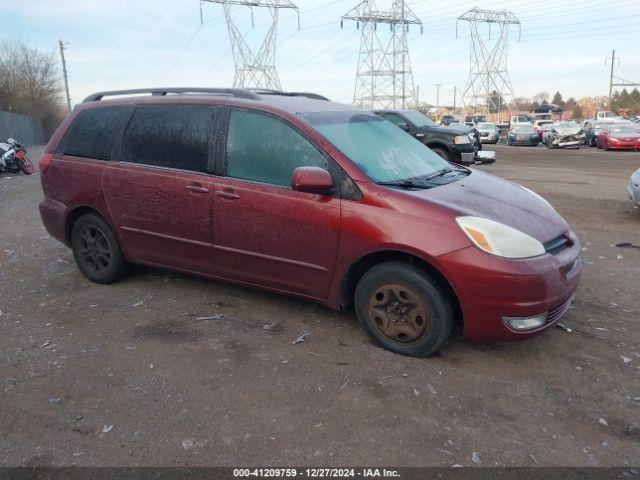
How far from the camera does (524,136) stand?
33781 mm

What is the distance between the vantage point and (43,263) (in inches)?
243

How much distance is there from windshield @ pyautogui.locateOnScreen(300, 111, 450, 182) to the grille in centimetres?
110

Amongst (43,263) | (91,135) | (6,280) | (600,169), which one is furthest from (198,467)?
(600,169)

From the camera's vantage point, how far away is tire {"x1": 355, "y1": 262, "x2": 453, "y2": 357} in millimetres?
3535

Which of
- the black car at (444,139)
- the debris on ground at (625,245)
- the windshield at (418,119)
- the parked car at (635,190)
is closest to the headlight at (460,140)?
the black car at (444,139)

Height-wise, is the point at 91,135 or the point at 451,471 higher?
the point at 91,135

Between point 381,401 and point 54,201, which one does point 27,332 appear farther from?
point 381,401

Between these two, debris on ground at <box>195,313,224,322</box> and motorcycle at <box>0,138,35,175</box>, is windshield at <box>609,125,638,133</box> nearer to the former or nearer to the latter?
motorcycle at <box>0,138,35,175</box>

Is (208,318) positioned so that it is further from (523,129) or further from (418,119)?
(523,129)

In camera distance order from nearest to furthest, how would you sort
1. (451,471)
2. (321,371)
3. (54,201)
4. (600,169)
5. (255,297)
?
(451,471), (321,371), (255,297), (54,201), (600,169)

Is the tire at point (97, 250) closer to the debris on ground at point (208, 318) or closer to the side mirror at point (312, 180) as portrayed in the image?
the debris on ground at point (208, 318)

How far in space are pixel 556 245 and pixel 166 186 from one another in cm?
304

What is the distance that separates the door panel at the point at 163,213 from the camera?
4375 millimetres

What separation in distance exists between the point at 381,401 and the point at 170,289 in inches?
105
